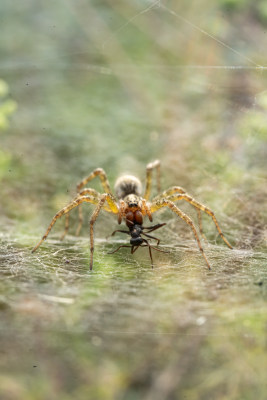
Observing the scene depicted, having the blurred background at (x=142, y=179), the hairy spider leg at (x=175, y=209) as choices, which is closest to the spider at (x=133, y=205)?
the hairy spider leg at (x=175, y=209)

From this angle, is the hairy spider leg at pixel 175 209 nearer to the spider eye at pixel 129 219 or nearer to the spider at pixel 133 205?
the spider at pixel 133 205

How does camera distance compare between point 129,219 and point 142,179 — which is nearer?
point 129,219

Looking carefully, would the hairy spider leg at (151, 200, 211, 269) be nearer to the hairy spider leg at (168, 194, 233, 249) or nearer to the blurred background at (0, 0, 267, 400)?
the hairy spider leg at (168, 194, 233, 249)

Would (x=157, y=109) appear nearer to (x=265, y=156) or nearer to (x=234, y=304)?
(x=265, y=156)

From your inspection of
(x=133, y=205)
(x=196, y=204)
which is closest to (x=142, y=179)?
(x=133, y=205)

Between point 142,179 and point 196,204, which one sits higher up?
point 142,179

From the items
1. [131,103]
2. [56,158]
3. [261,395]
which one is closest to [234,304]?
[261,395]

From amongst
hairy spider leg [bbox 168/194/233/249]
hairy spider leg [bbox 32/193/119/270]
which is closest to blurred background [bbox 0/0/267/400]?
hairy spider leg [bbox 168/194/233/249]

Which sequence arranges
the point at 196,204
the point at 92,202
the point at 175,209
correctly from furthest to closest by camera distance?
the point at 92,202 → the point at 196,204 → the point at 175,209

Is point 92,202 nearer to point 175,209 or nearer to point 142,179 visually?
point 175,209
